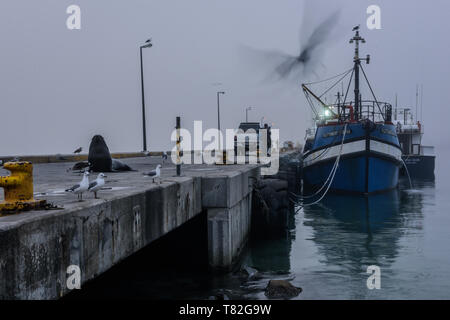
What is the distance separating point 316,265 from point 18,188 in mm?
9572

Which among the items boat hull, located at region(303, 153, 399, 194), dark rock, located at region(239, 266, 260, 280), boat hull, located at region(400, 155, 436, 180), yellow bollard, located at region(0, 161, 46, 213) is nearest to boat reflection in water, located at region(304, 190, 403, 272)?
boat hull, located at region(303, 153, 399, 194)

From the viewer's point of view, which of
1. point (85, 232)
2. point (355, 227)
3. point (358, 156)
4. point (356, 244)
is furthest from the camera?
point (358, 156)

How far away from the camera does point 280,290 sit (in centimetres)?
1001

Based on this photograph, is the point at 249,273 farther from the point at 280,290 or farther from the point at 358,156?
the point at 358,156

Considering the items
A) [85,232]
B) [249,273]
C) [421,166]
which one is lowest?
[421,166]

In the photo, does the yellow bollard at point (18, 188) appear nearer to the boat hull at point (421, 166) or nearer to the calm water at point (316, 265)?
the calm water at point (316, 265)

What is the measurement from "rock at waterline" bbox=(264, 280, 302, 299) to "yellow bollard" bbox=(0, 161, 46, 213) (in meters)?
5.70

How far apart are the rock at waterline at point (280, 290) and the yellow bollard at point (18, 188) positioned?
570 centimetres

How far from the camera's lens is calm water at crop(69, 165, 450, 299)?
34.0 ft

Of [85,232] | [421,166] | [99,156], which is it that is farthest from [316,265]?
[421,166]

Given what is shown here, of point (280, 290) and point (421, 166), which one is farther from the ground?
point (280, 290)

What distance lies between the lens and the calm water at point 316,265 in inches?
408
